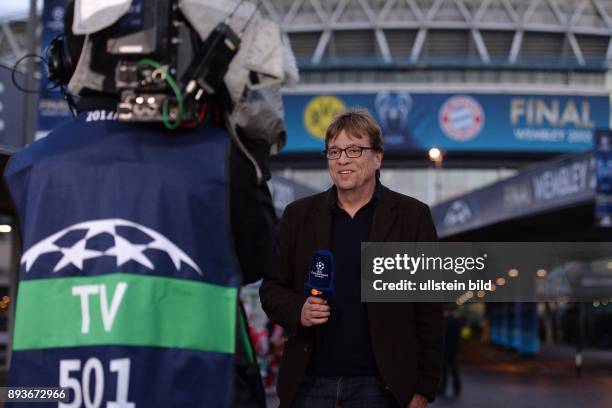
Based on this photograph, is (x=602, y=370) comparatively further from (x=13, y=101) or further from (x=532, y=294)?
(x=13, y=101)

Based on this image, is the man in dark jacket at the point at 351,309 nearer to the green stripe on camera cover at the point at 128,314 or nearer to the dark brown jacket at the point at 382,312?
the dark brown jacket at the point at 382,312

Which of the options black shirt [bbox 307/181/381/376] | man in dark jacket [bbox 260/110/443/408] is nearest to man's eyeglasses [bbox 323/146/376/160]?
man in dark jacket [bbox 260/110/443/408]

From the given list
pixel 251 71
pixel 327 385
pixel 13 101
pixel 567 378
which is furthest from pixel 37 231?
pixel 567 378

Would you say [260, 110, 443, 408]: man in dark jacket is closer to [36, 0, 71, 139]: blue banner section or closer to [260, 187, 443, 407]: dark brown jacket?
[260, 187, 443, 407]: dark brown jacket

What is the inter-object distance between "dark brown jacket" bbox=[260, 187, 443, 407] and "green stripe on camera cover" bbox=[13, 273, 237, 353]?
823 millimetres

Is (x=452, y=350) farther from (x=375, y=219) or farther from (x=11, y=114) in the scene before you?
(x=375, y=219)

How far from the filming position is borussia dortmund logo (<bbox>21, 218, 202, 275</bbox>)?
2.94 m

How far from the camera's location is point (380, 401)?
3857 millimetres

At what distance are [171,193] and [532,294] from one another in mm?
38300

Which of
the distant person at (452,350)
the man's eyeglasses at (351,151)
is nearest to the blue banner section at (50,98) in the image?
the distant person at (452,350)

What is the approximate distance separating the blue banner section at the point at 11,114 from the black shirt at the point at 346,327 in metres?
11.3

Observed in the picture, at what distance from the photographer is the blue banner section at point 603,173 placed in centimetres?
A: 1867

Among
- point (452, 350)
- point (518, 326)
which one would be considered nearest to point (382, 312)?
point (452, 350)

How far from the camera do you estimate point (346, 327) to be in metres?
3.97
